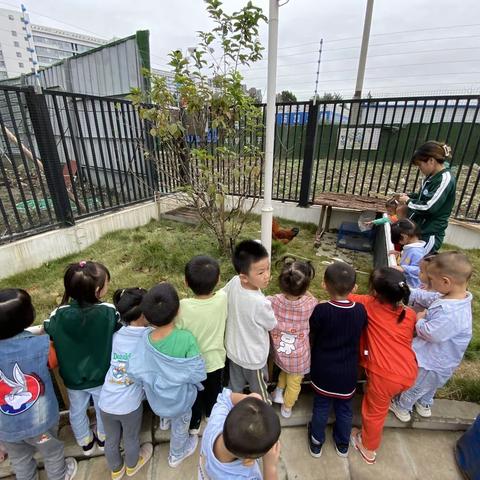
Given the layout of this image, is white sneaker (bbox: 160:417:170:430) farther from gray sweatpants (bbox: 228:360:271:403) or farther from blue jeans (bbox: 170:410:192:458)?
gray sweatpants (bbox: 228:360:271:403)

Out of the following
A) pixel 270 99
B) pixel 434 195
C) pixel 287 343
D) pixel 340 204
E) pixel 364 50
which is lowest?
pixel 287 343

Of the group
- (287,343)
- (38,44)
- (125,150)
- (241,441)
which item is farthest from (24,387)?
→ (38,44)

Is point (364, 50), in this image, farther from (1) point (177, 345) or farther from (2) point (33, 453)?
(2) point (33, 453)

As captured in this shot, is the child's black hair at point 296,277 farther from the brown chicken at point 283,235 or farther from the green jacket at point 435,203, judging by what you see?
the brown chicken at point 283,235

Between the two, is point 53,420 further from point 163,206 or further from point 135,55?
point 135,55

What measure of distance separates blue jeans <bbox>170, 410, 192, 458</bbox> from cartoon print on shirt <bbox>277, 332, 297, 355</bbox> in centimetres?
67

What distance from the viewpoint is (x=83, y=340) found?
1558 millimetres

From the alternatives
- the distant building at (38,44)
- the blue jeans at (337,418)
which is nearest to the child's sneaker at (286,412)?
the blue jeans at (337,418)

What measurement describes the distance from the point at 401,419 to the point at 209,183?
3.04 metres

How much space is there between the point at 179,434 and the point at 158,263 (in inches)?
95.7

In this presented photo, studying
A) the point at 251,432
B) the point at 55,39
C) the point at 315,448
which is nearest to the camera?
the point at 251,432

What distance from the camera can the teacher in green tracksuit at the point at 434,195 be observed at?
103 inches

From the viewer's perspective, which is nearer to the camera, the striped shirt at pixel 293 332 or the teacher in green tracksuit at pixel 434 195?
the striped shirt at pixel 293 332

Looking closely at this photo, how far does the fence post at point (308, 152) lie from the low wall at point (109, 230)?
9.7 inches
